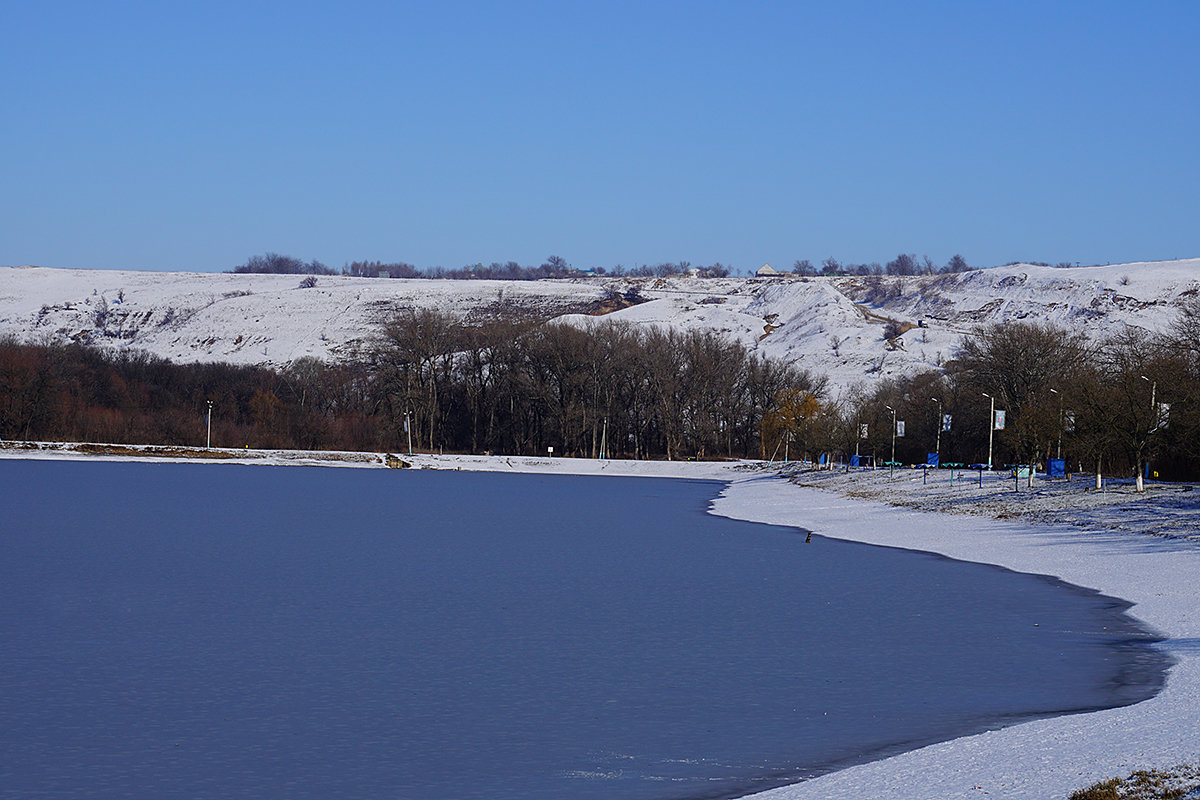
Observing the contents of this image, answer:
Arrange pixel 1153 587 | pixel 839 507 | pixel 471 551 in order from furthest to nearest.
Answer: pixel 839 507
pixel 471 551
pixel 1153 587

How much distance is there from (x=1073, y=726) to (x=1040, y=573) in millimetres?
16688

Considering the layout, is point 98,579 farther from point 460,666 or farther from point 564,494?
point 564,494

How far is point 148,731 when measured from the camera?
14.2m

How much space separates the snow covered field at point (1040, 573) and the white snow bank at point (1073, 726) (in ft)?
0.06

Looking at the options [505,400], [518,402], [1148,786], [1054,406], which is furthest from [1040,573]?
[505,400]

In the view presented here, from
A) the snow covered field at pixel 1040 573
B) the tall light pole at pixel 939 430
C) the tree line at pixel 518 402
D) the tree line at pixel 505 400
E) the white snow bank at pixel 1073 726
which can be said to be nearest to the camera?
the white snow bank at pixel 1073 726

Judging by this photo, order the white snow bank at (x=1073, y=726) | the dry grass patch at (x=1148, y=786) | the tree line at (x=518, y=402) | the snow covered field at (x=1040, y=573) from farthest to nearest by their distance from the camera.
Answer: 1. the tree line at (x=518, y=402)
2. the snow covered field at (x=1040, y=573)
3. the white snow bank at (x=1073, y=726)
4. the dry grass patch at (x=1148, y=786)

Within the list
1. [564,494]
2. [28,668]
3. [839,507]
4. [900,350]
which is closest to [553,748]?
[28,668]

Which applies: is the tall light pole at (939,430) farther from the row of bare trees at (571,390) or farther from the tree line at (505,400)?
the row of bare trees at (571,390)

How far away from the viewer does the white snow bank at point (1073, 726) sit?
37.5 ft

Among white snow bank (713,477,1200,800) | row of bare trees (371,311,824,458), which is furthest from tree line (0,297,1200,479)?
white snow bank (713,477,1200,800)

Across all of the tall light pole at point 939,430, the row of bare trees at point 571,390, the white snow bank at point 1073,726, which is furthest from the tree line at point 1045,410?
the white snow bank at point 1073,726

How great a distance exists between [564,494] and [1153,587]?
48.4m

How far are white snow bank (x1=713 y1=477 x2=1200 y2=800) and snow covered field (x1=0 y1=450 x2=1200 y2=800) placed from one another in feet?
0.06
